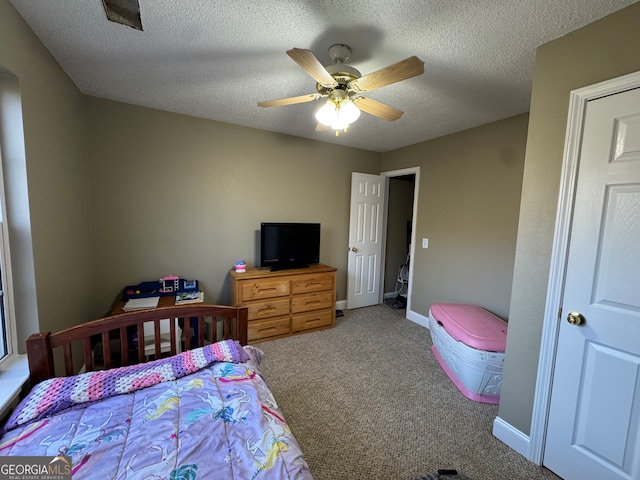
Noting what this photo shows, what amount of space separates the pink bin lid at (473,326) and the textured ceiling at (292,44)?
6.50 ft

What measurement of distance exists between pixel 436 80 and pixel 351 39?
81 cm

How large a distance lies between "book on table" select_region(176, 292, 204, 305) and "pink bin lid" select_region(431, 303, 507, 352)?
8.10 ft

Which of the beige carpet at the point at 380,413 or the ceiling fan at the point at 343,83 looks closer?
the ceiling fan at the point at 343,83

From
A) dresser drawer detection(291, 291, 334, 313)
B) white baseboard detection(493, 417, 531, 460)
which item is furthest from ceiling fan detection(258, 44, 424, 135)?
white baseboard detection(493, 417, 531, 460)

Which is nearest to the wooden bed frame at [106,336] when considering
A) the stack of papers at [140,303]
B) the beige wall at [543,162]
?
the stack of papers at [140,303]

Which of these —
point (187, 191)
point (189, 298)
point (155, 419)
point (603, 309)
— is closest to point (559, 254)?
point (603, 309)

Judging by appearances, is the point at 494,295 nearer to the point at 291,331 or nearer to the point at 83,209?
the point at 291,331

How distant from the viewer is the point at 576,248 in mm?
1416

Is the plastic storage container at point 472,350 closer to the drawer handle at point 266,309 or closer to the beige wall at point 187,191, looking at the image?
the drawer handle at point 266,309

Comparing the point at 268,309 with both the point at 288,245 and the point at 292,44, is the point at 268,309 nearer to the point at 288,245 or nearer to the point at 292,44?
the point at 288,245

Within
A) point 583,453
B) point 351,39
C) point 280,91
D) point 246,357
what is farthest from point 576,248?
point 280,91

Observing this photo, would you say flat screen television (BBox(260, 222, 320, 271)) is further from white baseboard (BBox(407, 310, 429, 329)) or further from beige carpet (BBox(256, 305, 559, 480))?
white baseboard (BBox(407, 310, 429, 329))

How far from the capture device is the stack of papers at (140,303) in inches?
96.1

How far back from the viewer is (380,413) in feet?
6.49
